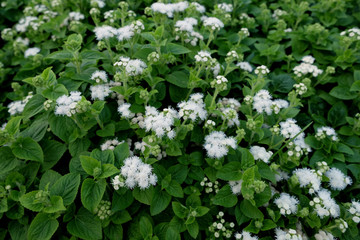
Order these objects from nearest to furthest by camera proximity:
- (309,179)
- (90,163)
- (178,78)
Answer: (90,163) < (309,179) < (178,78)

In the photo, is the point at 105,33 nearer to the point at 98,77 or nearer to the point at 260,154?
the point at 98,77

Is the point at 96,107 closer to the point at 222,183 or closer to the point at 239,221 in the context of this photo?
the point at 222,183

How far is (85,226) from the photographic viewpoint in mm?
2490

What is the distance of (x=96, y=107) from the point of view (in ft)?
8.99

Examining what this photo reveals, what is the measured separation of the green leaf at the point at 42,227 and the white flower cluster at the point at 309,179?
8.32 feet

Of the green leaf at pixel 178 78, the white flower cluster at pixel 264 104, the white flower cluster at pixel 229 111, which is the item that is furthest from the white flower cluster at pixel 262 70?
the green leaf at pixel 178 78

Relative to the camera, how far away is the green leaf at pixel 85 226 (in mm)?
2424

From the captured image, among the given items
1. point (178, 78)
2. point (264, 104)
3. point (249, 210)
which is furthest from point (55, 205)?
point (264, 104)

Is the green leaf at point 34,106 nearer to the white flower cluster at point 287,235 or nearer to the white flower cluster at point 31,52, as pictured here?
the white flower cluster at point 31,52

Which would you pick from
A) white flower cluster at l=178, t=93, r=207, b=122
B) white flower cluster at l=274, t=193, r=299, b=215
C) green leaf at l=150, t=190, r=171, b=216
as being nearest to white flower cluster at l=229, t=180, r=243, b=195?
white flower cluster at l=274, t=193, r=299, b=215

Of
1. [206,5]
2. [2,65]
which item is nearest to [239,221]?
[206,5]

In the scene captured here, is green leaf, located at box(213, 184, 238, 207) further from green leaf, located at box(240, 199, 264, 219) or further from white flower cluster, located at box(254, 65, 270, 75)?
white flower cluster, located at box(254, 65, 270, 75)

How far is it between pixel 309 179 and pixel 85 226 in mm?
2387

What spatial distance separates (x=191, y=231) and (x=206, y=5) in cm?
421
